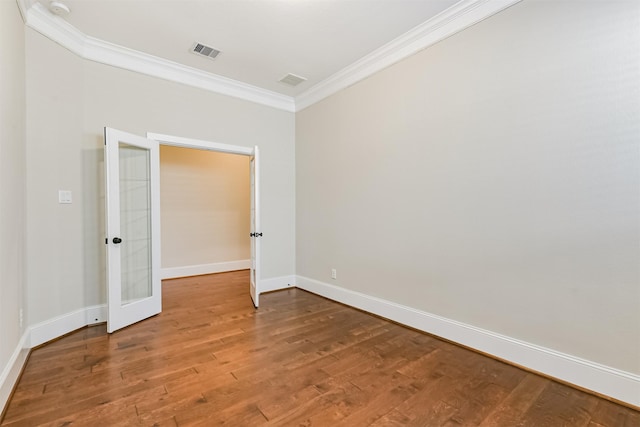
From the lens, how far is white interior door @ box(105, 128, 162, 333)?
3.06 m

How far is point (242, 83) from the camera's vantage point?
4.27 meters

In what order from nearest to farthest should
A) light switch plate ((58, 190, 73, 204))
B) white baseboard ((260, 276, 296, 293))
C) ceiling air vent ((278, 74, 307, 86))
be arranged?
light switch plate ((58, 190, 73, 204)) < ceiling air vent ((278, 74, 307, 86)) < white baseboard ((260, 276, 296, 293))

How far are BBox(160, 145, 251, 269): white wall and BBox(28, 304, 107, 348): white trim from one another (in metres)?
2.30

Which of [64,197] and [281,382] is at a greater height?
[64,197]

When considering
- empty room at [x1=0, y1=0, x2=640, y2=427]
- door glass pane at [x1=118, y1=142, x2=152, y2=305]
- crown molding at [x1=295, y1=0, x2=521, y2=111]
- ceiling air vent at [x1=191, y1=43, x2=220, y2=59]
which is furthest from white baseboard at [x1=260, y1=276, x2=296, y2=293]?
ceiling air vent at [x1=191, y1=43, x2=220, y2=59]

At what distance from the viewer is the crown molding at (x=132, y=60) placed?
2.77 meters

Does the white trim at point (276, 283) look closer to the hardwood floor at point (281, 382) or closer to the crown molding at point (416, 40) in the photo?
the hardwood floor at point (281, 382)

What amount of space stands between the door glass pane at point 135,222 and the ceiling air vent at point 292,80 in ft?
6.73

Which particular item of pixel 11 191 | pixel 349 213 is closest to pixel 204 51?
pixel 11 191

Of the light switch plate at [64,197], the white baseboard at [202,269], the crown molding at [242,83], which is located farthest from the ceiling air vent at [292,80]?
the white baseboard at [202,269]

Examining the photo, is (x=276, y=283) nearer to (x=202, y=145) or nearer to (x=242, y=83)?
(x=202, y=145)

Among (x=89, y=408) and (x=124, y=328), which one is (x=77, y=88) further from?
(x=89, y=408)

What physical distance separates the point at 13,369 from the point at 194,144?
9.29 ft

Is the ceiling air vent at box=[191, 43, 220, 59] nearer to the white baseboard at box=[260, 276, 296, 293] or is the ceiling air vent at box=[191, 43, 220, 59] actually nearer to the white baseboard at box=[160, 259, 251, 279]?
the white baseboard at box=[260, 276, 296, 293]
